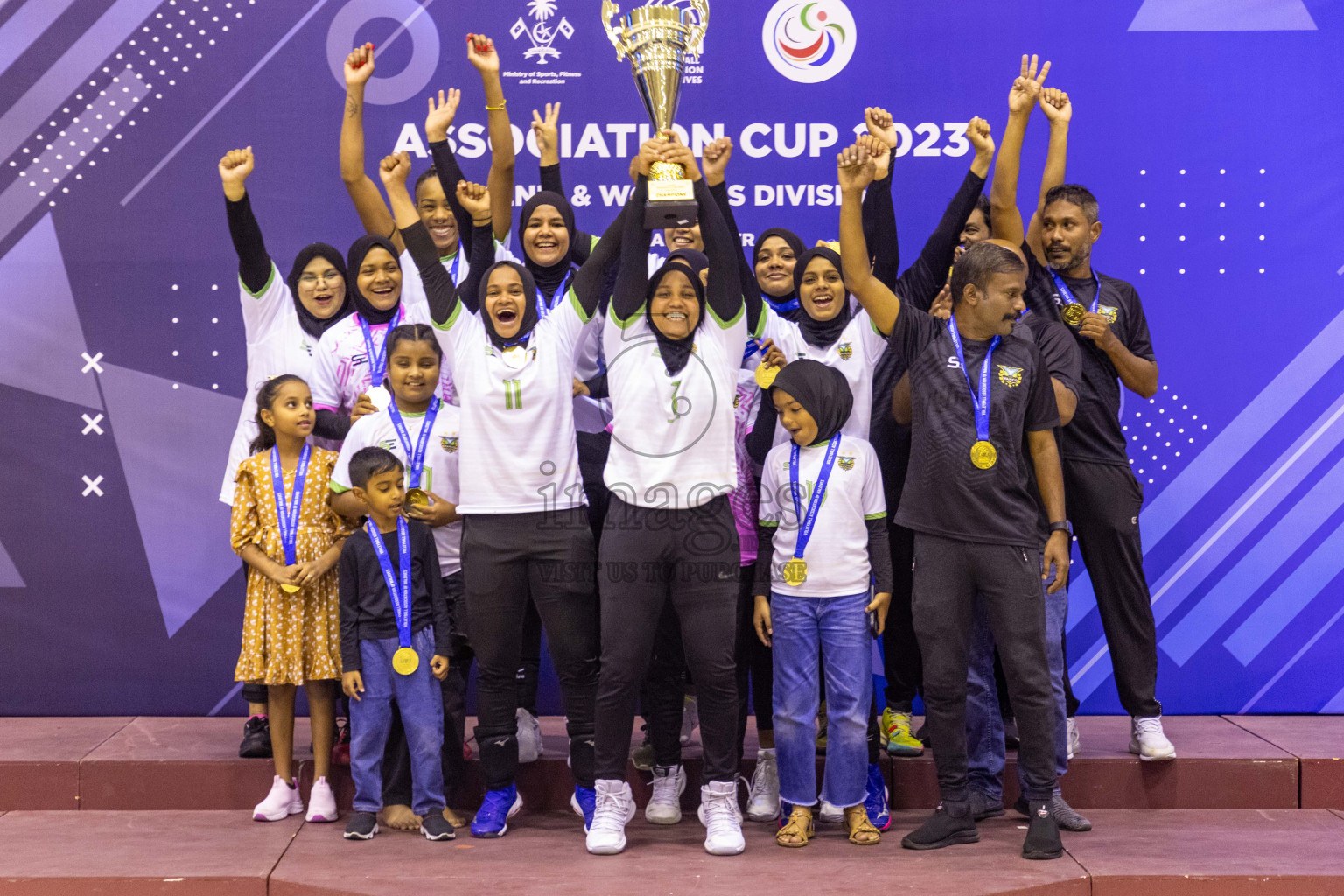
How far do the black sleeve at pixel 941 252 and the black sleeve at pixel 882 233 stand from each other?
0.30 feet

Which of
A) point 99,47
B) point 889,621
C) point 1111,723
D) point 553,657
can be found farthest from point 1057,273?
point 99,47

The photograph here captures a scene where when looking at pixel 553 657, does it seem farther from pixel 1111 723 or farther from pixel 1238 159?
pixel 1238 159

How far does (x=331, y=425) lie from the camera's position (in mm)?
3906

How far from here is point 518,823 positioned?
375 centimetres

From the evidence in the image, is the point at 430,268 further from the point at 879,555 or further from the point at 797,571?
the point at 879,555

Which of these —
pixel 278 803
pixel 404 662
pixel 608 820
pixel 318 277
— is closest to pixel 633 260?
pixel 318 277

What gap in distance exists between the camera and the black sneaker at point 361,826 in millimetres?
3498

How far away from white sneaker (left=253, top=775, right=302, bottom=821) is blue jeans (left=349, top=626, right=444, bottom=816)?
35 centimetres

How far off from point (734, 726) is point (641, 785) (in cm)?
62

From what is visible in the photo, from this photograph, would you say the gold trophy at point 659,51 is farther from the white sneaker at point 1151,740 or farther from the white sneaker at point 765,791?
the white sneaker at point 1151,740

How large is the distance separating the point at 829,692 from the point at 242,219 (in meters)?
2.52

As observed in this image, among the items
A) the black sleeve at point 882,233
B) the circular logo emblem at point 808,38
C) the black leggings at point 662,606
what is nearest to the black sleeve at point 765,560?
the black leggings at point 662,606

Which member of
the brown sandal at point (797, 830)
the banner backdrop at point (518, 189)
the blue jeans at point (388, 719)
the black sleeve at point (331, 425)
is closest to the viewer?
the brown sandal at point (797, 830)

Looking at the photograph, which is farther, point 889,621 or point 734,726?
point 889,621
